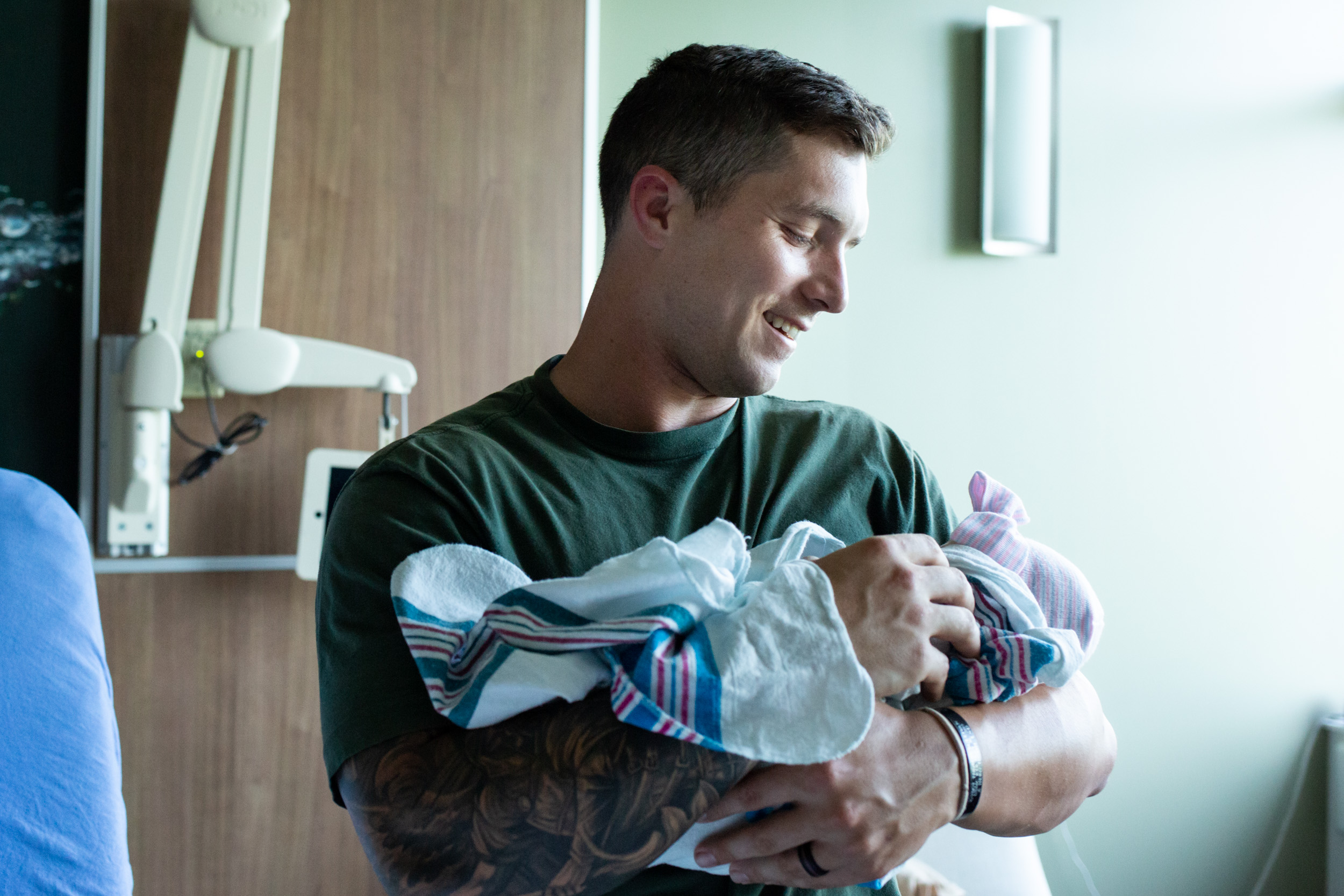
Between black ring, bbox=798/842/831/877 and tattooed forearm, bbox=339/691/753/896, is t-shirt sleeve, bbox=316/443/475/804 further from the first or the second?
black ring, bbox=798/842/831/877

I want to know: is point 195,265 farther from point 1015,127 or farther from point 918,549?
point 1015,127

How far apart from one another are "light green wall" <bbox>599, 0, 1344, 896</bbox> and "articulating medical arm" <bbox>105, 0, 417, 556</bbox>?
3.33ft

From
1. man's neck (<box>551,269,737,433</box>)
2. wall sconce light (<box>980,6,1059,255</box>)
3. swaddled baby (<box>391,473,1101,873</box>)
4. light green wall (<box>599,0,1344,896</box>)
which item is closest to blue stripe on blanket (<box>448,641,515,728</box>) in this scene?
swaddled baby (<box>391,473,1101,873</box>)

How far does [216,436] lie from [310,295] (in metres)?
0.28

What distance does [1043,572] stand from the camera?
3.13ft

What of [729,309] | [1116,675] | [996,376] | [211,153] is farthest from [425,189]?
[1116,675]

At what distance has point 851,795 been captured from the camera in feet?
2.46

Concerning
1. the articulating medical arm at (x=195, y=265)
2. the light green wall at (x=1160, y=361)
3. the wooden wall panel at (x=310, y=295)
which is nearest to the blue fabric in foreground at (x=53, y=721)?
the articulating medical arm at (x=195, y=265)

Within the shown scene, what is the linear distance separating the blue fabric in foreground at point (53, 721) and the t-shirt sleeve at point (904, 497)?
81cm

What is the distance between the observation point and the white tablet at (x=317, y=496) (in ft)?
5.60

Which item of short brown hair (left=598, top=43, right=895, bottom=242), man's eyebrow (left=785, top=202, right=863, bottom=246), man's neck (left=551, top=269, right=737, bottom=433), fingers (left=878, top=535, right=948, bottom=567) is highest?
short brown hair (left=598, top=43, right=895, bottom=242)

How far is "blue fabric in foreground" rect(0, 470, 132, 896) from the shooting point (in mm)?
902

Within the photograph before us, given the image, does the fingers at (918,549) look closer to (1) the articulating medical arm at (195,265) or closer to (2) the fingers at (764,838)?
(2) the fingers at (764,838)

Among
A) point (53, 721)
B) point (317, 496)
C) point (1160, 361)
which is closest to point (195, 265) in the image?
point (317, 496)
